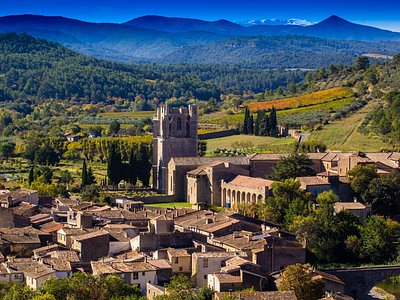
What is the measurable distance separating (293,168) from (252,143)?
66.1 feet

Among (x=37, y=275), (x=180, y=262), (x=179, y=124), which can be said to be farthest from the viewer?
(x=179, y=124)

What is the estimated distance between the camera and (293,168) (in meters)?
50.2

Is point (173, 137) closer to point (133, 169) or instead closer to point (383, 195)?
point (133, 169)

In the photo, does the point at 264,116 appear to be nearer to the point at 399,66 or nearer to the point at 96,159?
the point at 96,159

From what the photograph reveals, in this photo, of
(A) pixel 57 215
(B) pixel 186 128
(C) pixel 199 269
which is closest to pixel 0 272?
(C) pixel 199 269

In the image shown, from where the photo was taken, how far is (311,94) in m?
95.4

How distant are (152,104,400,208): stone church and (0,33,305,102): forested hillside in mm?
82530

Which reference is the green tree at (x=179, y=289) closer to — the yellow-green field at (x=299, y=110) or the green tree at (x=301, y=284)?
the green tree at (x=301, y=284)

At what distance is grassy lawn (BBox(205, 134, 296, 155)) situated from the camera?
6606cm

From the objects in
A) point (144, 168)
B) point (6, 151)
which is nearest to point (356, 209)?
point (144, 168)

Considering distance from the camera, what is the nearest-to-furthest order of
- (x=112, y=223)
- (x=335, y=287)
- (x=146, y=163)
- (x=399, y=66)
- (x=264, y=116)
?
1. (x=335, y=287)
2. (x=112, y=223)
3. (x=146, y=163)
4. (x=264, y=116)
5. (x=399, y=66)

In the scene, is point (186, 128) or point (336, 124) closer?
point (186, 128)

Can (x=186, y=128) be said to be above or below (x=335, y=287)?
above

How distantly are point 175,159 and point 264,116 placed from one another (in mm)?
20711
